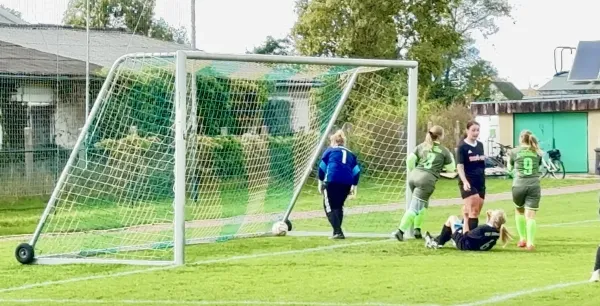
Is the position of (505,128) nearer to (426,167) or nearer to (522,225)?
(426,167)

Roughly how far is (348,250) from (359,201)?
6.55 m

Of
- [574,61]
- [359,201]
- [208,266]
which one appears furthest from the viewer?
[574,61]

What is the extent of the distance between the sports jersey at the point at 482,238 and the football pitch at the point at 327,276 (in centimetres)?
21

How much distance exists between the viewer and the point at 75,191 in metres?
15.4

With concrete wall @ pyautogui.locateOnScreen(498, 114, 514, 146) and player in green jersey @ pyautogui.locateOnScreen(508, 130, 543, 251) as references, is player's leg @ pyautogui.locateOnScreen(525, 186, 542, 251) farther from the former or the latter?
concrete wall @ pyautogui.locateOnScreen(498, 114, 514, 146)

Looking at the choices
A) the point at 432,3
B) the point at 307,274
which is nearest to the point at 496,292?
the point at 307,274

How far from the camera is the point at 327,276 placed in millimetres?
12922

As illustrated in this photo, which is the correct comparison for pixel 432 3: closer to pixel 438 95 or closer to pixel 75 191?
pixel 438 95

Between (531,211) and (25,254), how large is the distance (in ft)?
22.5

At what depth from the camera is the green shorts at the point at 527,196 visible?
16.2m

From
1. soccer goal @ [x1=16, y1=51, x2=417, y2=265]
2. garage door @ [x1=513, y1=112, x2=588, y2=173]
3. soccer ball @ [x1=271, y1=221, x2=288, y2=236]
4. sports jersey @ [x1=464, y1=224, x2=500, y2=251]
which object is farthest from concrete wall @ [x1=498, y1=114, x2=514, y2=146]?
sports jersey @ [x1=464, y1=224, x2=500, y2=251]

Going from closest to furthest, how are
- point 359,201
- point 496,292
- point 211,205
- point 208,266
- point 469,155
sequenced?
point 496,292, point 208,266, point 469,155, point 211,205, point 359,201

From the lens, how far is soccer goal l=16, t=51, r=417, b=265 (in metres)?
15.2

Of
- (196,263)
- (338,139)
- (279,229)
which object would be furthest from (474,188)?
(196,263)
